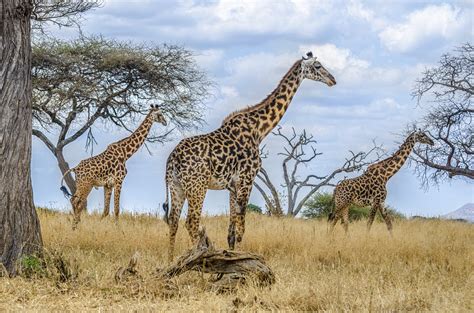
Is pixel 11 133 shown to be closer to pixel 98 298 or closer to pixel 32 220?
pixel 32 220

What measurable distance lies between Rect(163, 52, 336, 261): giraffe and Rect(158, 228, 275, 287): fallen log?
2.17 metres

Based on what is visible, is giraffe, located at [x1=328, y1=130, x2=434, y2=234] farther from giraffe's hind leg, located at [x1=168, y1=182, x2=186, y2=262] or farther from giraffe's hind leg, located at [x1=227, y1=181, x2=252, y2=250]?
giraffe's hind leg, located at [x1=168, y1=182, x2=186, y2=262]

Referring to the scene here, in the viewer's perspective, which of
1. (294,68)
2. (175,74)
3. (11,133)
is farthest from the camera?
(175,74)

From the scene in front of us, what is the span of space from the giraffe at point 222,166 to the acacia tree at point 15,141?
207 cm

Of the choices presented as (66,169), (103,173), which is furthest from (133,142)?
(66,169)

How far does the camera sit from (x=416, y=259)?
12125 mm

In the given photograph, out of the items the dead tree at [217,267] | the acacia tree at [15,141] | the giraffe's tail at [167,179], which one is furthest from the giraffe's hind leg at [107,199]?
the dead tree at [217,267]

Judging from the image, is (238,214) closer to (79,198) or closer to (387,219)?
(387,219)

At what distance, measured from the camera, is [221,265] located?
29.2 feet

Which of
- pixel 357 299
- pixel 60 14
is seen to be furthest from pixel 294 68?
pixel 60 14

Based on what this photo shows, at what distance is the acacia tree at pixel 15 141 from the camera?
965 centimetres

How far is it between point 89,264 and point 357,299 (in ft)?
12.7

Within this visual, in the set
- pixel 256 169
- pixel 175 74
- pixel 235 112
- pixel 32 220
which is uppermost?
pixel 175 74

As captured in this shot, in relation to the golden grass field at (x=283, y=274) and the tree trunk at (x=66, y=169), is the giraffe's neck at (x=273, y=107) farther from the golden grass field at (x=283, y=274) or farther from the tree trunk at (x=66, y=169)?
the tree trunk at (x=66, y=169)
